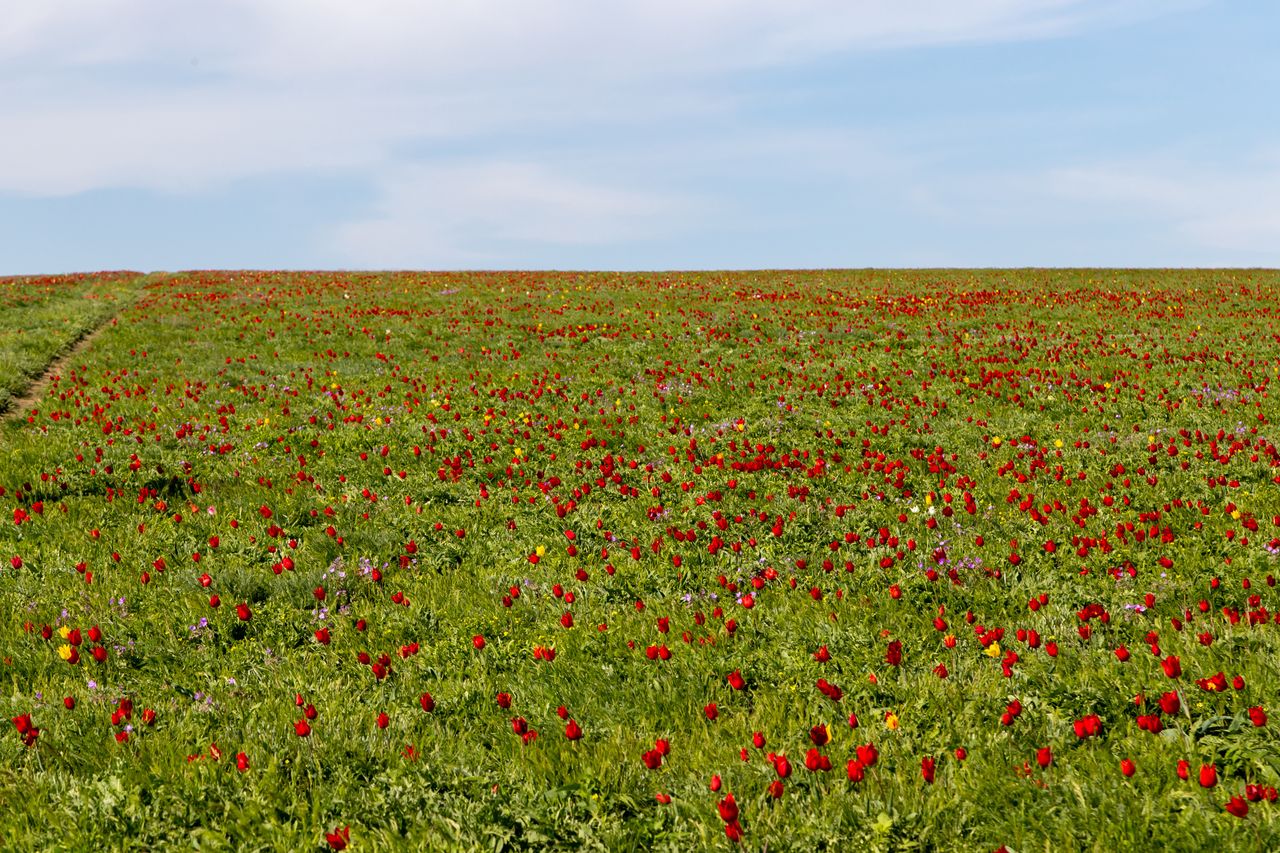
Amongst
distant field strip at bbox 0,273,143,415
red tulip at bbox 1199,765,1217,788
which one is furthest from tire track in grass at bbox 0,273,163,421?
red tulip at bbox 1199,765,1217,788

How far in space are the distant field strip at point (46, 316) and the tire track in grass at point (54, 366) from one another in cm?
2

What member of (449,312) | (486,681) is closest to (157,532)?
(486,681)

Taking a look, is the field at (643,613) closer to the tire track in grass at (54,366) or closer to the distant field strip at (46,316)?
the tire track in grass at (54,366)

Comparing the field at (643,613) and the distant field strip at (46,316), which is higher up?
the distant field strip at (46,316)

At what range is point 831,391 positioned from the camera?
45.4 ft

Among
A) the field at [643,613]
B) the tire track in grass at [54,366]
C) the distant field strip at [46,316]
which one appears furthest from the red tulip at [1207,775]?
the distant field strip at [46,316]

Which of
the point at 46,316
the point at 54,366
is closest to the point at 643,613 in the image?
the point at 54,366

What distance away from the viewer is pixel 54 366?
639 inches

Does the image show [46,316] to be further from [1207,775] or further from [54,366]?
[1207,775]

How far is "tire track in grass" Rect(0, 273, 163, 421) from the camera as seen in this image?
504 inches

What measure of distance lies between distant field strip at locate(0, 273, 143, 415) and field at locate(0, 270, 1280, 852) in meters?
1.68

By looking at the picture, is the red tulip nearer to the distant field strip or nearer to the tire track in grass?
the tire track in grass

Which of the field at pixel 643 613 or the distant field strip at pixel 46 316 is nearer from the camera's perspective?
the field at pixel 643 613

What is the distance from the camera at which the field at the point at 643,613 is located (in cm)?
393
